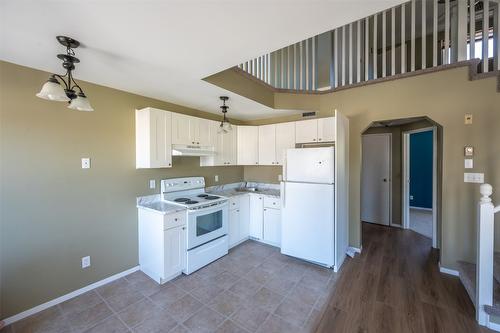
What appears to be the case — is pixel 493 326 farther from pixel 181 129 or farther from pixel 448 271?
pixel 181 129

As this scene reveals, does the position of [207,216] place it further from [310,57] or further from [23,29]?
[310,57]

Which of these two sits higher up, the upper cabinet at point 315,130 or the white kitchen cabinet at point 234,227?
the upper cabinet at point 315,130

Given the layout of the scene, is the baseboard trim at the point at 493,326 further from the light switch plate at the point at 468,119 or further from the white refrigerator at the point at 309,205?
the light switch plate at the point at 468,119

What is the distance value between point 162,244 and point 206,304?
2.80ft


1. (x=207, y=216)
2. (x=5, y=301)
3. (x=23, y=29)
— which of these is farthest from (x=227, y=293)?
(x=23, y=29)

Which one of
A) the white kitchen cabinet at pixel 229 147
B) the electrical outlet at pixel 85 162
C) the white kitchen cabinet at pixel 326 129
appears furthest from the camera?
the white kitchen cabinet at pixel 229 147

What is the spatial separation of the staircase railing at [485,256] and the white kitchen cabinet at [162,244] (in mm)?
3104

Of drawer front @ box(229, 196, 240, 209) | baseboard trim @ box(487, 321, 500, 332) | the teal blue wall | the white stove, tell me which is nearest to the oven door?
the white stove

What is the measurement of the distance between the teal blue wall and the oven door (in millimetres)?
6254

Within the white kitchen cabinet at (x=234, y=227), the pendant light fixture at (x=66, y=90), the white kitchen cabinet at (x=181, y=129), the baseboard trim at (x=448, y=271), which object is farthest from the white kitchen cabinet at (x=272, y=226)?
the pendant light fixture at (x=66, y=90)

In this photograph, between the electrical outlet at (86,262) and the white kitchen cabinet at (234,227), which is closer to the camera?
the electrical outlet at (86,262)

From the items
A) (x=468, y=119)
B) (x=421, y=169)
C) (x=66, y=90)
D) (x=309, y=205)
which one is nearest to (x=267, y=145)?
(x=309, y=205)

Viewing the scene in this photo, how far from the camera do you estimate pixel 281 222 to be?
11.1ft

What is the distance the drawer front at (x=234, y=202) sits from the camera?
3.55 meters
